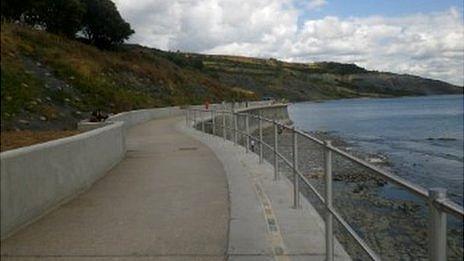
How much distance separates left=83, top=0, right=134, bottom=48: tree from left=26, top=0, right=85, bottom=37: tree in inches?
144

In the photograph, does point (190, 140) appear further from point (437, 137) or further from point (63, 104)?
point (437, 137)

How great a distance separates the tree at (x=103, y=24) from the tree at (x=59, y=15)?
3.67 m

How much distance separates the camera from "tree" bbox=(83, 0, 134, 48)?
67438 mm

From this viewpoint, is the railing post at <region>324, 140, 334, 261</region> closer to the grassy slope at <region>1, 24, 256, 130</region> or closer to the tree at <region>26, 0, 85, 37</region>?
the grassy slope at <region>1, 24, 256, 130</region>

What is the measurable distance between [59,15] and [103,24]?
6332 mm

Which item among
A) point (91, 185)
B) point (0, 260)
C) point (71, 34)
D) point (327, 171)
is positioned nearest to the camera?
point (327, 171)

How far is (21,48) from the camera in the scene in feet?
151

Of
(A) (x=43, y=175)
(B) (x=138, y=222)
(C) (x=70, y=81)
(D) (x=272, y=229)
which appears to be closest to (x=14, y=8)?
(C) (x=70, y=81)

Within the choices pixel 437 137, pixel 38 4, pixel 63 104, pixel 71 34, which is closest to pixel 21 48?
pixel 63 104

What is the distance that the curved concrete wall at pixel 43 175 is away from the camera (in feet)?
24.7

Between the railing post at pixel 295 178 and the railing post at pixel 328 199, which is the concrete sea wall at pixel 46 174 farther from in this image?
the railing post at pixel 328 199

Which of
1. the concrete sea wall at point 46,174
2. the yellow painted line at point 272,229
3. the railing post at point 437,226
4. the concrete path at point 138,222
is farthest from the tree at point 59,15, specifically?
the railing post at point 437,226

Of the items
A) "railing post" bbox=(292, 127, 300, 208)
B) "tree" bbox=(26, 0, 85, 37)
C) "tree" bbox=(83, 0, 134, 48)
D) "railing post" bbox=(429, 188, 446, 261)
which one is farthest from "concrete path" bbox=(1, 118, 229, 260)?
"tree" bbox=(83, 0, 134, 48)

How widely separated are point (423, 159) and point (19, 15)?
126ft
